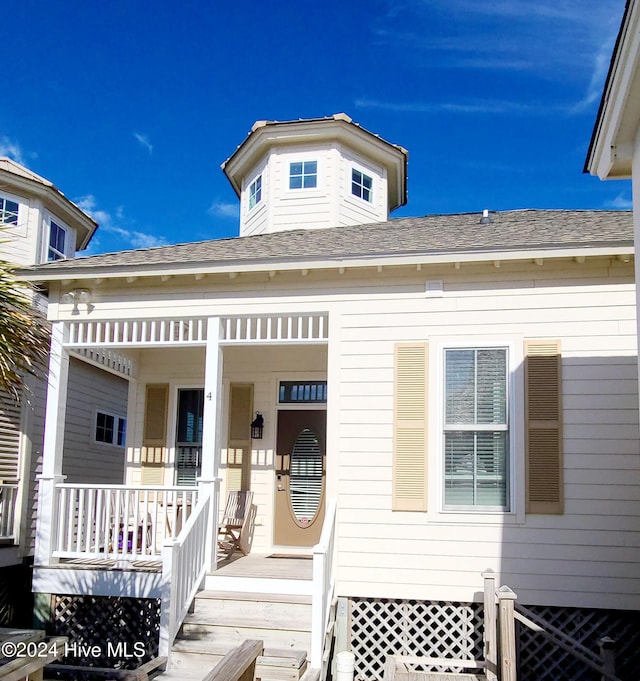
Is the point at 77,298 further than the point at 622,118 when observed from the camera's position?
Yes

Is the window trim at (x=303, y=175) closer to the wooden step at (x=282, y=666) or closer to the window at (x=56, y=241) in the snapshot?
the window at (x=56, y=241)

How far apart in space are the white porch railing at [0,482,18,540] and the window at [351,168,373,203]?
276 inches

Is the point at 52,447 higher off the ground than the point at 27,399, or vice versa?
the point at 27,399

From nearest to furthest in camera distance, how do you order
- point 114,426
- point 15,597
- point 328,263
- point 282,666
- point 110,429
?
point 282,666, point 328,263, point 15,597, point 110,429, point 114,426

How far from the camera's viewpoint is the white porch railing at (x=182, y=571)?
21.6 feet

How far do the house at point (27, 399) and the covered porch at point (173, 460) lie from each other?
4.14ft

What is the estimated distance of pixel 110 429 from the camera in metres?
13.9

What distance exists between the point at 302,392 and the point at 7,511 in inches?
166

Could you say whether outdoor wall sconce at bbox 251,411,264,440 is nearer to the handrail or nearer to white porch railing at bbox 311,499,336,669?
white porch railing at bbox 311,499,336,669

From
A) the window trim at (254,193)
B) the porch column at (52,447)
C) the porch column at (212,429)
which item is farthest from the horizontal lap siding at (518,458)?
the window trim at (254,193)

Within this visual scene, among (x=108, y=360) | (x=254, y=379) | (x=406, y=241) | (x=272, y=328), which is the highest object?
(x=406, y=241)

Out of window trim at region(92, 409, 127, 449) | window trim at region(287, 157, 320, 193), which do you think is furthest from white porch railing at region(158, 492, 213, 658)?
window trim at region(287, 157, 320, 193)

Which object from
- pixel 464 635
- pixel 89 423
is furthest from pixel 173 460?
pixel 464 635

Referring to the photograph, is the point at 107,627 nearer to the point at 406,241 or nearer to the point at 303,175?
the point at 406,241
